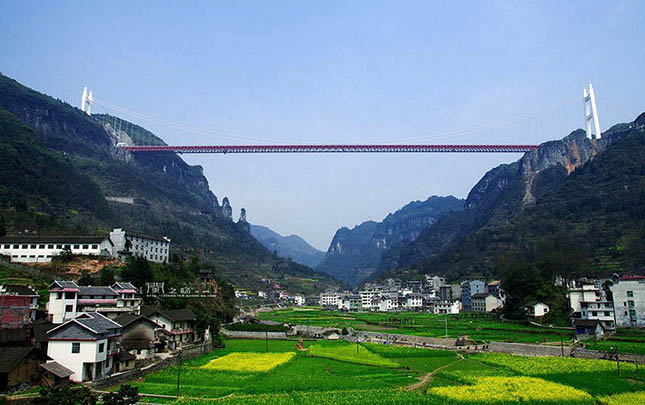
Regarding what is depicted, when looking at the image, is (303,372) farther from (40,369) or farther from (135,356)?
(40,369)

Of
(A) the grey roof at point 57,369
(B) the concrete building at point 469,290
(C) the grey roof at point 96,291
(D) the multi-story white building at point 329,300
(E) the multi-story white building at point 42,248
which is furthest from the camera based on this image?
(D) the multi-story white building at point 329,300

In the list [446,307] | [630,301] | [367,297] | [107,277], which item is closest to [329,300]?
[367,297]

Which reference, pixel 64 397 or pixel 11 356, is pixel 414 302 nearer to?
pixel 11 356

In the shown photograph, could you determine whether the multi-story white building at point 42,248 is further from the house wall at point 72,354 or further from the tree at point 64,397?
the tree at point 64,397

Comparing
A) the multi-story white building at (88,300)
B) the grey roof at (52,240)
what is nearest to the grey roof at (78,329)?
the multi-story white building at (88,300)

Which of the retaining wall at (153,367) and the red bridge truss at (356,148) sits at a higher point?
the red bridge truss at (356,148)

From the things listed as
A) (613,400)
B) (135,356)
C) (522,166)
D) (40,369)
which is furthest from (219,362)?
(522,166)
